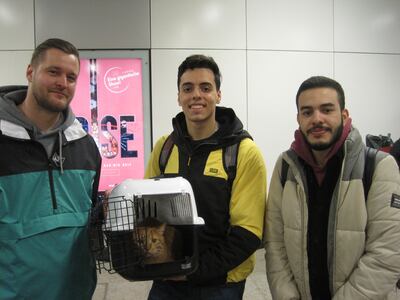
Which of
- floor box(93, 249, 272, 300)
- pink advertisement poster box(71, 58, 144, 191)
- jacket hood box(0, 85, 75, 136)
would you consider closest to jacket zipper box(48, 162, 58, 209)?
jacket hood box(0, 85, 75, 136)

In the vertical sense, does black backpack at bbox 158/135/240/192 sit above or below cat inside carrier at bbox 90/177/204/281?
above

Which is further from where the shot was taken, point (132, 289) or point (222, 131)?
point (132, 289)

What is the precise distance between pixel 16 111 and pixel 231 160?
0.89 m

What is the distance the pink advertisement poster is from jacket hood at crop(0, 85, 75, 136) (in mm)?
1870

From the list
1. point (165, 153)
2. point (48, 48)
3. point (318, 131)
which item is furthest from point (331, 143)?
point (48, 48)

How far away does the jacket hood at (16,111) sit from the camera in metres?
1.26

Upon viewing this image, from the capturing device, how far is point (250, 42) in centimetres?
338

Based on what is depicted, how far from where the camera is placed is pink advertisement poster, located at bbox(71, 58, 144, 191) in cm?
331

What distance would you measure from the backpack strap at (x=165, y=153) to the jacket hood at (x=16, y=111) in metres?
0.43

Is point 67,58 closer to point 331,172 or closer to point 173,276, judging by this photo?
point 173,276

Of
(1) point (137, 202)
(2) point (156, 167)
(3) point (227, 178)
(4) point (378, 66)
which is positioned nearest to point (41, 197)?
(1) point (137, 202)

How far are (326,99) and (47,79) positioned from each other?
3.69 feet

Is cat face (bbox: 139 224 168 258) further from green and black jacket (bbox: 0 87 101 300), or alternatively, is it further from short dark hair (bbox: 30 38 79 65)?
short dark hair (bbox: 30 38 79 65)

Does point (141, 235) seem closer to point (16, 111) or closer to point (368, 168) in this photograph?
point (16, 111)
